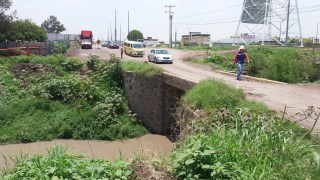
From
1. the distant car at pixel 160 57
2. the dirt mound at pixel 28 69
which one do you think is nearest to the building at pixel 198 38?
the distant car at pixel 160 57

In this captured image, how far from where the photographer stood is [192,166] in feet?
16.7

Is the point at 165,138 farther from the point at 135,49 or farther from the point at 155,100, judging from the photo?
the point at 135,49

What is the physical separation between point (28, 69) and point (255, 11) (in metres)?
45.9

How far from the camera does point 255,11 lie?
60219 mm

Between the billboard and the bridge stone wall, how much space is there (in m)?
45.0

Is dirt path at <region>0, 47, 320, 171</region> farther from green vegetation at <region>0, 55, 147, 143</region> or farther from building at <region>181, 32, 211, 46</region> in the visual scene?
building at <region>181, 32, 211, 46</region>

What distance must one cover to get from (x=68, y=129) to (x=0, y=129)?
361cm

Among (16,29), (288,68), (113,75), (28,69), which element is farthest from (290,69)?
(16,29)

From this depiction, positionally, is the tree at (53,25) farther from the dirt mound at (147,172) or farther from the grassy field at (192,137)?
the dirt mound at (147,172)

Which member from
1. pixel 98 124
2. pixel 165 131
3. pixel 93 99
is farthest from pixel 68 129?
pixel 165 131

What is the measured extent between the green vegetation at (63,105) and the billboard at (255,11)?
1669 inches

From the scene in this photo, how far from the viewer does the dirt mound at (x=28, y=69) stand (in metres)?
24.2

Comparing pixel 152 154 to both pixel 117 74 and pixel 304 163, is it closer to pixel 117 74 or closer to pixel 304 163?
pixel 304 163

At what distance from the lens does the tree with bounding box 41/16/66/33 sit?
114 m
